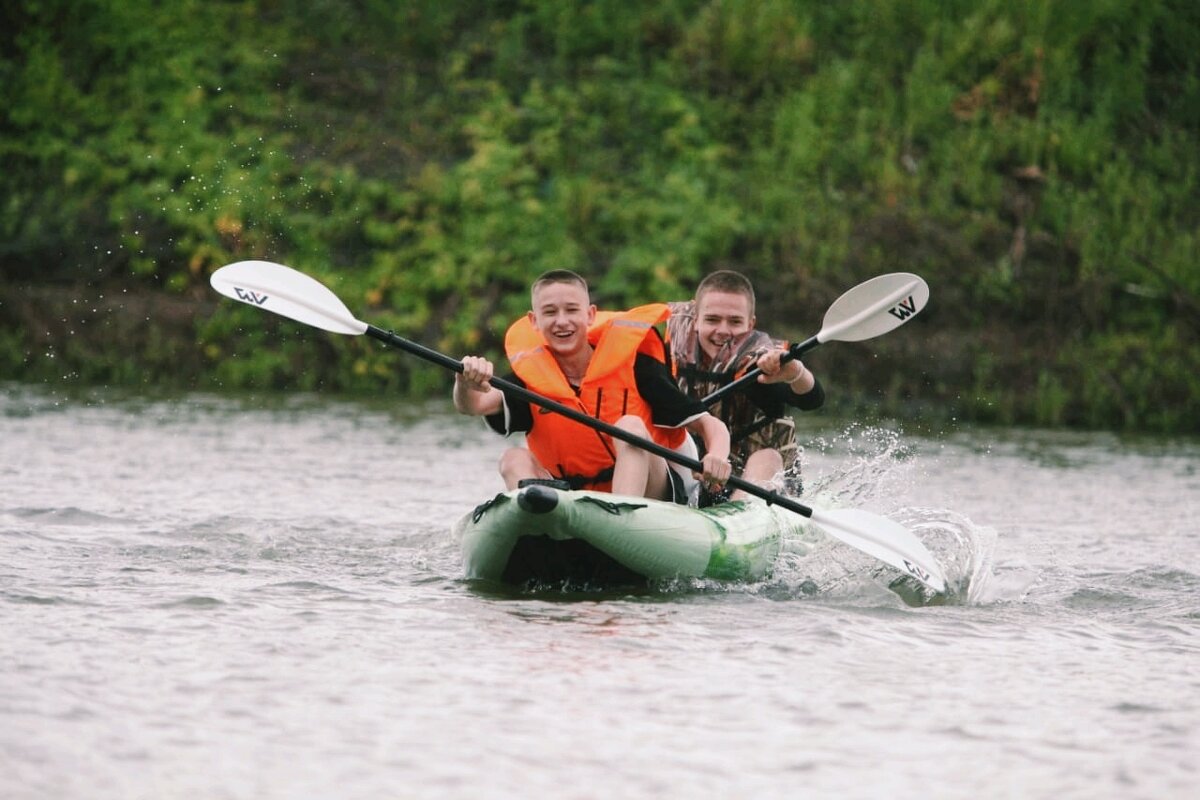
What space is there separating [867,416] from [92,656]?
8.52 m

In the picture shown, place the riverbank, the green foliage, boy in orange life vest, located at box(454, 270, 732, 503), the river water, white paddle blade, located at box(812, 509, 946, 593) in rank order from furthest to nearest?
the green foliage, the riverbank, white paddle blade, located at box(812, 509, 946, 593), boy in orange life vest, located at box(454, 270, 732, 503), the river water

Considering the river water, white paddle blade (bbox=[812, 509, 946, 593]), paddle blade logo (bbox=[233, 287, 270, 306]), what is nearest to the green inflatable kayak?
the river water

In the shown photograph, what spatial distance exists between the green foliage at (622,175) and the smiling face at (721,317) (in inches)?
264

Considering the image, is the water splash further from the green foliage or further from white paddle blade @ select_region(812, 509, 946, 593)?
the green foliage

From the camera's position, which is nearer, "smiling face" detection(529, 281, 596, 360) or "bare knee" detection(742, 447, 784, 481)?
"smiling face" detection(529, 281, 596, 360)

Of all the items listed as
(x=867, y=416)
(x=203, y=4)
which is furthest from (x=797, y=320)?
(x=203, y=4)

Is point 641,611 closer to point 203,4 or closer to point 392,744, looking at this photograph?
point 392,744

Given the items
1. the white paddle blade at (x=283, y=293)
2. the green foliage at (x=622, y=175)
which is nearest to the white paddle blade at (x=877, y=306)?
the white paddle blade at (x=283, y=293)

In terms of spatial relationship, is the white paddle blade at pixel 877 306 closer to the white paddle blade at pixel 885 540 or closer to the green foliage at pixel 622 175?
the white paddle blade at pixel 885 540

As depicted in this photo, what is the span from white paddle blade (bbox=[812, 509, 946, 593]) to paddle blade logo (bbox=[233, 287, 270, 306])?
2061 mm

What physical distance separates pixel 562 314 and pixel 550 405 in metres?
0.29

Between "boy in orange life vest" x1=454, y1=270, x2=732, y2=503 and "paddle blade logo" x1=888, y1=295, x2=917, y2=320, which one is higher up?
"paddle blade logo" x1=888, y1=295, x2=917, y2=320

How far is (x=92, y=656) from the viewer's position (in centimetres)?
439

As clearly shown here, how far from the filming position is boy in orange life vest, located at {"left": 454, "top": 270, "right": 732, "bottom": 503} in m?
5.64
